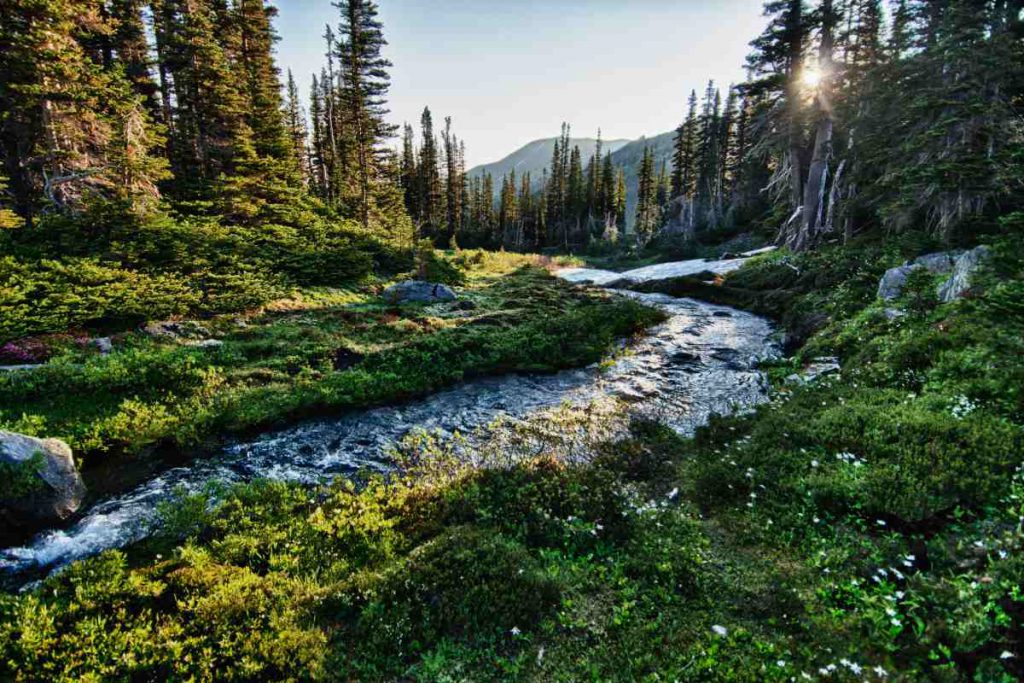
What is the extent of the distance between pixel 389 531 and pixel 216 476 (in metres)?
4.27

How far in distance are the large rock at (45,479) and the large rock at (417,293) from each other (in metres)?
17.0

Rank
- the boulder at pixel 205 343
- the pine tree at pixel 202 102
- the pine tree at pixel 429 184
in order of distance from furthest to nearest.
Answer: the pine tree at pixel 429 184, the pine tree at pixel 202 102, the boulder at pixel 205 343

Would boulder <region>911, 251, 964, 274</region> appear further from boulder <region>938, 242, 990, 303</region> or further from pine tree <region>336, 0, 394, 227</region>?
pine tree <region>336, 0, 394, 227</region>

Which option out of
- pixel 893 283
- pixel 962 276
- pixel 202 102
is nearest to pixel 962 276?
pixel 962 276

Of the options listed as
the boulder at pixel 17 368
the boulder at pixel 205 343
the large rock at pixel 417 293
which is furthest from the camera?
the large rock at pixel 417 293

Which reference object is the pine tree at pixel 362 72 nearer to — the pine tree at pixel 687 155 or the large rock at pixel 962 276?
the large rock at pixel 962 276

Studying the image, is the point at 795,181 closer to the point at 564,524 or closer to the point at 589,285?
the point at 589,285

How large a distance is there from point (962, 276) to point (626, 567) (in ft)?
A: 43.9

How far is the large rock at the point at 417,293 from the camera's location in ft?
80.2

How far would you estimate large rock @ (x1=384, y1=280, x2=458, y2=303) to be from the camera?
2445 centimetres

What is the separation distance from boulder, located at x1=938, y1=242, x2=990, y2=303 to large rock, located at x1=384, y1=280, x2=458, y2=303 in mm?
20554

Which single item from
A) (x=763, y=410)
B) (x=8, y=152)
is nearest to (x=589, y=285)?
(x=763, y=410)

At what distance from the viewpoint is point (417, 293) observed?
985 inches

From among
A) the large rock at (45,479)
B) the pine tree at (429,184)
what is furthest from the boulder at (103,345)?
the pine tree at (429,184)
